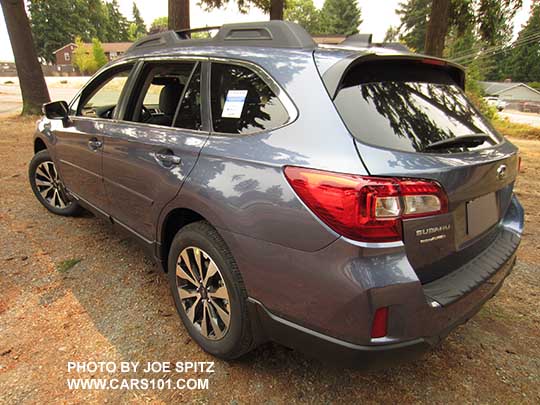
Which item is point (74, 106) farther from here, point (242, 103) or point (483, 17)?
point (483, 17)

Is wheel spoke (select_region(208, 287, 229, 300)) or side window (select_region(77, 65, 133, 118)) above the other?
side window (select_region(77, 65, 133, 118))

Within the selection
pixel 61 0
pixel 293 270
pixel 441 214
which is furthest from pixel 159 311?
pixel 61 0

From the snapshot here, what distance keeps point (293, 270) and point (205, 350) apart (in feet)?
3.08

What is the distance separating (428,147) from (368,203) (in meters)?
0.48

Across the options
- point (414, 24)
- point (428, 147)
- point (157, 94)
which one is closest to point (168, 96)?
point (157, 94)

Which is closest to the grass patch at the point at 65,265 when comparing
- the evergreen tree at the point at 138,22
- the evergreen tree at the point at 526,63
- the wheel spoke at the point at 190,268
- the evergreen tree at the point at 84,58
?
the wheel spoke at the point at 190,268

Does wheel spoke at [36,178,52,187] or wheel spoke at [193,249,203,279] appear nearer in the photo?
wheel spoke at [193,249,203,279]

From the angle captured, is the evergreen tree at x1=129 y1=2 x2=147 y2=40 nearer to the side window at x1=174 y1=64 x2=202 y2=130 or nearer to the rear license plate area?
the side window at x1=174 y1=64 x2=202 y2=130

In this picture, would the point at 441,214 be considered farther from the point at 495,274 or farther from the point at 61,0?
the point at 61,0

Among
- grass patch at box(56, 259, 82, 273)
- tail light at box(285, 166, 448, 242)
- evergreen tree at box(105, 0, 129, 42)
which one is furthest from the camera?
evergreen tree at box(105, 0, 129, 42)

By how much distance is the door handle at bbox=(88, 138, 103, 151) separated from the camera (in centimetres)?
300

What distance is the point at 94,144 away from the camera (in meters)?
3.07

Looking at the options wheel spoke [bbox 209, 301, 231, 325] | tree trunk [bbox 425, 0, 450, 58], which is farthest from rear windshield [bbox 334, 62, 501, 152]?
tree trunk [bbox 425, 0, 450, 58]

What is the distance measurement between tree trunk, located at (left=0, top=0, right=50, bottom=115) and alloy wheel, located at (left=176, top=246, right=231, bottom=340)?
11731 millimetres
